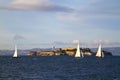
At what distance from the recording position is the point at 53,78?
84.2 m

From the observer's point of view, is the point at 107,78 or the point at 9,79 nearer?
the point at 9,79

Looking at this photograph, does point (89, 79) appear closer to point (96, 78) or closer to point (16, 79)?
point (96, 78)

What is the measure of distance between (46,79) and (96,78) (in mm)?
11710

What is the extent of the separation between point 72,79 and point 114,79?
898cm

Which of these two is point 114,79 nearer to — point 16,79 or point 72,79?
point 72,79

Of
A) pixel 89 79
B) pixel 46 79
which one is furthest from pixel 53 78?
pixel 89 79

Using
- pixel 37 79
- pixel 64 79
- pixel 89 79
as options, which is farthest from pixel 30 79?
pixel 89 79

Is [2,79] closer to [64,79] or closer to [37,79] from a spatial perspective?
[37,79]

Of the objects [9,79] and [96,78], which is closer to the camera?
[9,79]

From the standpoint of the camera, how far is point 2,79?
261 feet

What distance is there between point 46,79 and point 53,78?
8.44ft

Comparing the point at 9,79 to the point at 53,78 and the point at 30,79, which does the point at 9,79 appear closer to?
the point at 30,79

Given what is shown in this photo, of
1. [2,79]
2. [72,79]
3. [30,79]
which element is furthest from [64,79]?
[2,79]

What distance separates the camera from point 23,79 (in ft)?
265
